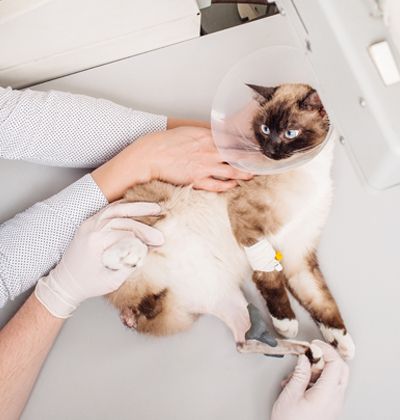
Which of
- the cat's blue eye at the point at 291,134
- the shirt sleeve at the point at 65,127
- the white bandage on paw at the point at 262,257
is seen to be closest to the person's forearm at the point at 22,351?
the shirt sleeve at the point at 65,127

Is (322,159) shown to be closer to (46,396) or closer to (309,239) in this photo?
(309,239)

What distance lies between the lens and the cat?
127 cm

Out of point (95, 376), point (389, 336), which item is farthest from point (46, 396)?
point (389, 336)

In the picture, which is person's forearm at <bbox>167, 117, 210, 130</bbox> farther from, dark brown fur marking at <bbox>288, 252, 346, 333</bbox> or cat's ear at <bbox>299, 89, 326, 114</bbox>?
dark brown fur marking at <bbox>288, 252, 346, 333</bbox>

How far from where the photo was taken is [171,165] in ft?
4.30

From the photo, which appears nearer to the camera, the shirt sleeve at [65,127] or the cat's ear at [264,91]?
the cat's ear at [264,91]

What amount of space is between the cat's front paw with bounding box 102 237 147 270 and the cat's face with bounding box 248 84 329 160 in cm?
41

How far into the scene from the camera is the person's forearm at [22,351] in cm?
114

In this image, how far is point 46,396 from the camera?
123cm

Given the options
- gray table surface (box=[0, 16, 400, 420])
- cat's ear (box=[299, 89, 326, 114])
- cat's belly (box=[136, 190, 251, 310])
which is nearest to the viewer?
cat's ear (box=[299, 89, 326, 114])

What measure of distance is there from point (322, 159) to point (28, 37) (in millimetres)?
933

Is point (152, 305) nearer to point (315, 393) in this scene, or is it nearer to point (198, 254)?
point (198, 254)

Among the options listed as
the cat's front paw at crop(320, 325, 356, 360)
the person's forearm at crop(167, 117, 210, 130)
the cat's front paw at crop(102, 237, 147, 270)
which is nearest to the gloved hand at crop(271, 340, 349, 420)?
the cat's front paw at crop(320, 325, 356, 360)

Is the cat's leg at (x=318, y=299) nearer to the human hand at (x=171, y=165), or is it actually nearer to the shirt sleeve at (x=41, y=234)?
the human hand at (x=171, y=165)
